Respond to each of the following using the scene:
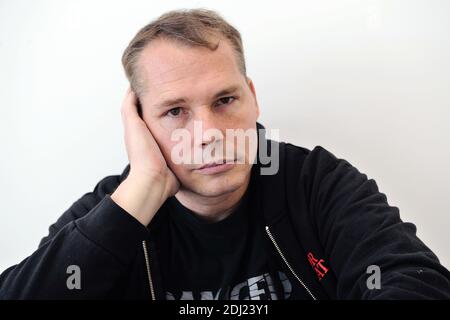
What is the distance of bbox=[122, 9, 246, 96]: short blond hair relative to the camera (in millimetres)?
1208

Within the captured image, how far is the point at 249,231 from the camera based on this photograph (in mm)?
1341

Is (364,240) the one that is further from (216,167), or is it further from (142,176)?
(142,176)

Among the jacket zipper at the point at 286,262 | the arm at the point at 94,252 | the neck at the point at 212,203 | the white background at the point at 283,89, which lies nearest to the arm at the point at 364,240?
the jacket zipper at the point at 286,262

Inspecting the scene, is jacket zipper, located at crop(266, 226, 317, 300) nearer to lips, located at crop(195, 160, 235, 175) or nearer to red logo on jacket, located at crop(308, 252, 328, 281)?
red logo on jacket, located at crop(308, 252, 328, 281)

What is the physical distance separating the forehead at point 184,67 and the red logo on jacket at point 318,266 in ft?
1.76

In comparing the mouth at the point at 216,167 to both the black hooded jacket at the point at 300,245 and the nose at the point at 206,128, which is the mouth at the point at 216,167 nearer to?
the nose at the point at 206,128

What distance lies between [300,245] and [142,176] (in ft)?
1.59

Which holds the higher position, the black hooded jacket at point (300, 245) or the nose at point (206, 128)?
the nose at point (206, 128)

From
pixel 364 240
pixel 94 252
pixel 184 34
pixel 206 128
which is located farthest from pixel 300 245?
pixel 184 34

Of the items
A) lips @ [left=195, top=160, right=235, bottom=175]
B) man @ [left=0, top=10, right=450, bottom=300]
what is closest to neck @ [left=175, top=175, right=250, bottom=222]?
man @ [left=0, top=10, right=450, bottom=300]

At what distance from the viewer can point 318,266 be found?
1222mm

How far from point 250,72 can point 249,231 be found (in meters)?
0.59

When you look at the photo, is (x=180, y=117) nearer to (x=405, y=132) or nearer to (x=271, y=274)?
(x=271, y=274)

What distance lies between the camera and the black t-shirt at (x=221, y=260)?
4.23 ft
